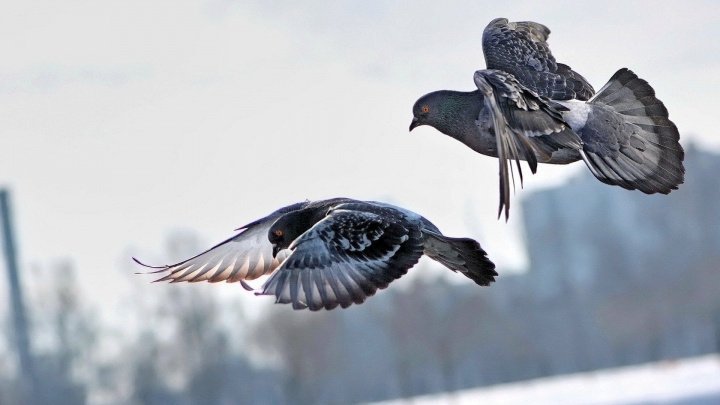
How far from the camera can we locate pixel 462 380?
74062 mm

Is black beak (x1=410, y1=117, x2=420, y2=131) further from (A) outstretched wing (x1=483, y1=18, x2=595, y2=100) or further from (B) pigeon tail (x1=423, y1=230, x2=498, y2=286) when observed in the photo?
(A) outstretched wing (x1=483, y1=18, x2=595, y2=100)

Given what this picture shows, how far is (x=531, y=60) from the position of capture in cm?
1076

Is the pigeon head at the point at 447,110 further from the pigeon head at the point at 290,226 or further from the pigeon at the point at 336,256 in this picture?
the pigeon head at the point at 290,226

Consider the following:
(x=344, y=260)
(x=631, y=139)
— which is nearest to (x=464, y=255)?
(x=344, y=260)

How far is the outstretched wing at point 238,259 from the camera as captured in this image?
9914 mm

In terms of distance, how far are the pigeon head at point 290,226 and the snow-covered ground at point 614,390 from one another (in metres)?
29.0

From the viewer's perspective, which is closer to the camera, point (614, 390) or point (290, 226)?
point (290, 226)

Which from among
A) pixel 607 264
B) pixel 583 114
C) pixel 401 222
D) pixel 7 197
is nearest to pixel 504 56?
pixel 583 114

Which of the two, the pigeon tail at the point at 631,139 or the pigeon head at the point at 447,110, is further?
the pigeon tail at the point at 631,139

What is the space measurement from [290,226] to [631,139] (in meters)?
1.94

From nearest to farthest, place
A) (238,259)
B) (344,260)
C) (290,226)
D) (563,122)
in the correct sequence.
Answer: (563,122)
(344,260)
(290,226)
(238,259)

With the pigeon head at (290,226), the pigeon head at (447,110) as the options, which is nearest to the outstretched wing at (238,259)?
the pigeon head at (290,226)

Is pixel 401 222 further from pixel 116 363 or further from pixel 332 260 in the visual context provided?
pixel 116 363

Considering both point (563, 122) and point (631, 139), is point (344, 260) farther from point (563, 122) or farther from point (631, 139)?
point (631, 139)
